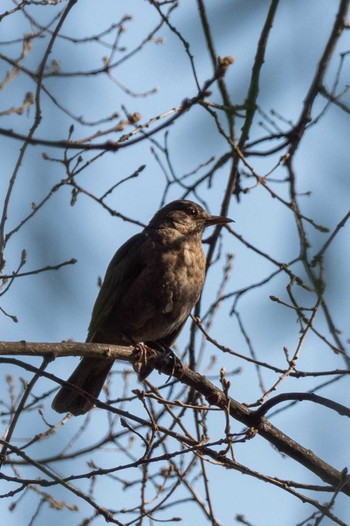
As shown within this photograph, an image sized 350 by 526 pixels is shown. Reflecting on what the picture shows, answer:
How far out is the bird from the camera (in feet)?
19.7

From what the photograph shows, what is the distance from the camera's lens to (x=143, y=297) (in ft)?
19.7

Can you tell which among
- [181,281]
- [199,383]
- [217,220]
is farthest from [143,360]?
[217,220]

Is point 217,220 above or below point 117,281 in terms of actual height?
above

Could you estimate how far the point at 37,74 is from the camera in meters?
2.28

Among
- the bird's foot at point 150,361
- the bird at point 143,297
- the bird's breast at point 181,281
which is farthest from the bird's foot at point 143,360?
the bird's breast at point 181,281

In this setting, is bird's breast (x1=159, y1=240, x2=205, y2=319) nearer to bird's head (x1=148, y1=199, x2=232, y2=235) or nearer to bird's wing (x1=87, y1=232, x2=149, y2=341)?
bird's wing (x1=87, y1=232, x2=149, y2=341)

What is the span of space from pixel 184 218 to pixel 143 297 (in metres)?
1.20

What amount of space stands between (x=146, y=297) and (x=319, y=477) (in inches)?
94.9

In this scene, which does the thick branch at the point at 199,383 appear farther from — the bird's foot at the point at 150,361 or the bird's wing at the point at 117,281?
the bird's wing at the point at 117,281

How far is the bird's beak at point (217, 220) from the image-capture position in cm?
620

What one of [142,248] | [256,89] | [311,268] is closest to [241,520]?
[142,248]

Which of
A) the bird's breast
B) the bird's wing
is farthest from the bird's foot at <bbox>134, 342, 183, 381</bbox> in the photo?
the bird's wing

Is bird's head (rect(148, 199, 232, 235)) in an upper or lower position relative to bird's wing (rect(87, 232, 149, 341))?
upper

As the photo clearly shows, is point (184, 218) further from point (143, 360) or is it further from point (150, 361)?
point (143, 360)
